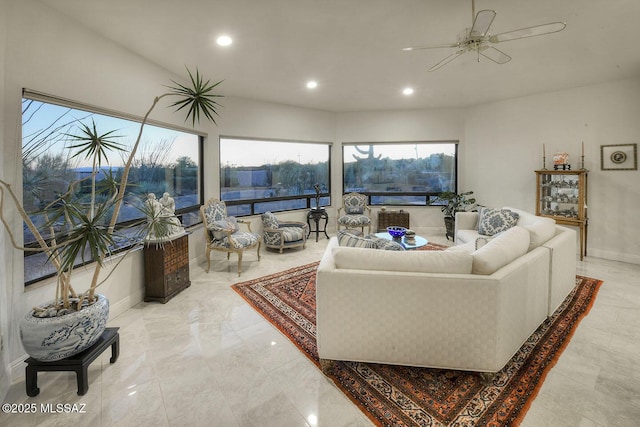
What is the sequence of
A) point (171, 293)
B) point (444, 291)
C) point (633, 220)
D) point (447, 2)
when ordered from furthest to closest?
point (633, 220)
point (171, 293)
point (447, 2)
point (444, 291)

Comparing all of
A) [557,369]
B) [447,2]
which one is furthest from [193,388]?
[447,2]

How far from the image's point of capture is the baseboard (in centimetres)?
459

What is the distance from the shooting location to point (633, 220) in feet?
15.0

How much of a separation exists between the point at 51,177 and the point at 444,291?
3.21 meters

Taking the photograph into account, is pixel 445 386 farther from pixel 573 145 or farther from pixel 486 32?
pixel 573 145

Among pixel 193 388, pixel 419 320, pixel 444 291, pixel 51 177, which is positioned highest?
pixel 51 177

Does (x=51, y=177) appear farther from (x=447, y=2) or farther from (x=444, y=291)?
(x=447, y=2)

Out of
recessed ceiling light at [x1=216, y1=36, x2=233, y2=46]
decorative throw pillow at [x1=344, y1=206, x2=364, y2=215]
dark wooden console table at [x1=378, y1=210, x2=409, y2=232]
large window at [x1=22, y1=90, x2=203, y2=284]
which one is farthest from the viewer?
decorative throw pillow at [x1=344, y1=206, x2=364, y2=215]

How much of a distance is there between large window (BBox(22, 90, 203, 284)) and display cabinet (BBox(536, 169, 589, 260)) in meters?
5.95

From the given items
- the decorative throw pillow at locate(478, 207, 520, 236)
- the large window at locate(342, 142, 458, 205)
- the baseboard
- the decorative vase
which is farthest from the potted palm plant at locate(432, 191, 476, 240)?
the baseboard

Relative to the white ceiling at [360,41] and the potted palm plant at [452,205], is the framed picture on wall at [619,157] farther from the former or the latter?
the potted palm plant at [452,205]

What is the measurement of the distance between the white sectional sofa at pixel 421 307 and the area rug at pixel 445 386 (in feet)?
0.43

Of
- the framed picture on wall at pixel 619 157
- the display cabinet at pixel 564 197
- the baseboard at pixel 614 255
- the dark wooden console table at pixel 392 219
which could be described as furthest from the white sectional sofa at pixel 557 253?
the dark wooden console table at pixel 392 219

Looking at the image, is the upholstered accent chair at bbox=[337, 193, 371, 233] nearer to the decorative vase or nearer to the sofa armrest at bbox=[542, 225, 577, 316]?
the decorative vase
